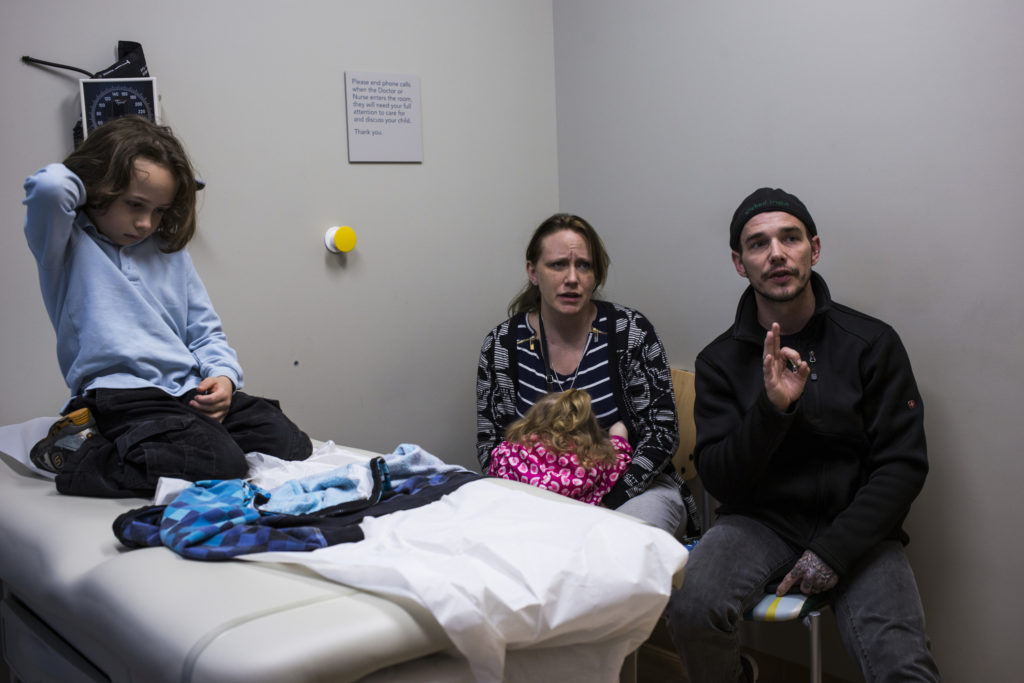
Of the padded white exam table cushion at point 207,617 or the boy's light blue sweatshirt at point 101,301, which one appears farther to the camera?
the boy's light blue sweatshirt at point 101,301

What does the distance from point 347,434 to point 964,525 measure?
1.62 m

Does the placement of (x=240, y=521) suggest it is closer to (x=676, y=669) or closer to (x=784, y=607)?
(x=784, y=607)

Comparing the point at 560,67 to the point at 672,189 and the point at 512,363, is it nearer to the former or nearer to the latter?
the point at 672,189

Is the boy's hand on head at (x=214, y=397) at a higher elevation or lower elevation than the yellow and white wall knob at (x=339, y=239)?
lower

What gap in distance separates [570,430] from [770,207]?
0.68 metres

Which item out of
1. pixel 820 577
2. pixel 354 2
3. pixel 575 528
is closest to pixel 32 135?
pixel 354 2

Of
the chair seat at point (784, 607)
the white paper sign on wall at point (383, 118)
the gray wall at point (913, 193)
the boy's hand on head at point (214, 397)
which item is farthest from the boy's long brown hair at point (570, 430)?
the white paper sign on wall at point (383, 118)

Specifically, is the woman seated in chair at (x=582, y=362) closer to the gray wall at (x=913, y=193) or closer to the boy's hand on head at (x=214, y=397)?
the gray wall at (x=913, y=193)

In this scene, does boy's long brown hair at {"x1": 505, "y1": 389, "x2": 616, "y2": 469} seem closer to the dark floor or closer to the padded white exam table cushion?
the dark floor

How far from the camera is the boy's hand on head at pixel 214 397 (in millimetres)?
1565

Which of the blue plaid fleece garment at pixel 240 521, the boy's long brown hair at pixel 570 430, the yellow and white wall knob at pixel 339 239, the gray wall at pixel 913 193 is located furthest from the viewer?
the yellow and white wall knob at pixel 339 239

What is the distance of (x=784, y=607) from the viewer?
1630 mm

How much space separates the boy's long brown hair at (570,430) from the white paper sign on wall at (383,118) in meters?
0.93

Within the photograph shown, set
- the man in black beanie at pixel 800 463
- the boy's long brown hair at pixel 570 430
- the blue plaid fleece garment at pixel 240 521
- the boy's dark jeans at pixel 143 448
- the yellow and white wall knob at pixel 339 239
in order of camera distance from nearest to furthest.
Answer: the blue plaid fleece garment at pixel 240 521, the boy's dark jeans at pixel 143 448, the man in black beanie at pixel 800 463, the boy's long brown hair at pixel 570 430, the yellow and white wall knob at pixel 339 239
